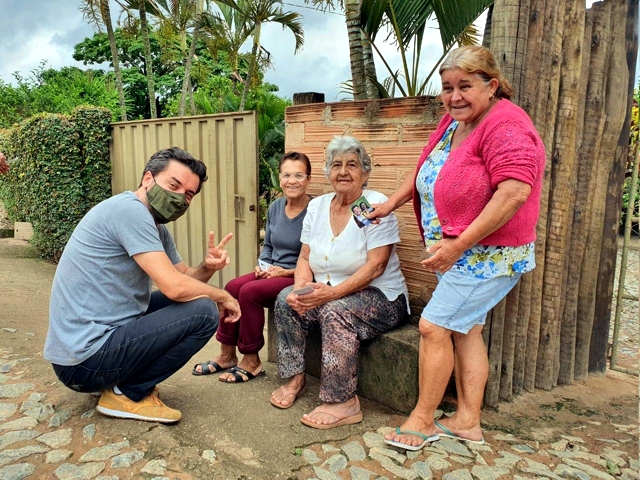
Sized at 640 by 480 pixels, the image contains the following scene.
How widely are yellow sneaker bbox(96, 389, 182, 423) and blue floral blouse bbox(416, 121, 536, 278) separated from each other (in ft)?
5.55

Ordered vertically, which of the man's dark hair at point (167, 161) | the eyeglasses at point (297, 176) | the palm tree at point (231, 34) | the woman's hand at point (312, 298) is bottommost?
the woman's hand at point (312, 298)

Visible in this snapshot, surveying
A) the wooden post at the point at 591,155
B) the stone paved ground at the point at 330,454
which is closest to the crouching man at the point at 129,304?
the stone paved ground at the point at 330,454

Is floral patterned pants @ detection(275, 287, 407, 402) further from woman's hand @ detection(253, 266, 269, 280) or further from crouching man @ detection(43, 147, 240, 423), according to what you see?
crouching man @ detection(43, 147, 240, 423)

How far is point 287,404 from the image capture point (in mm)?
3154

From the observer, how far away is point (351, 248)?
10.3 ft

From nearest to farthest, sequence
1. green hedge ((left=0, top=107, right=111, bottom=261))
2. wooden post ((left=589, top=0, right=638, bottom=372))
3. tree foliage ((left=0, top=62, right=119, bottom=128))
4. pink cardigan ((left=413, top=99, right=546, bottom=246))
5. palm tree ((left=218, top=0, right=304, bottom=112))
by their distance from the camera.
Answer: pink cardigan ((left=413, top=99, right=546, bottom=246))
wooden post ((left=589, top=0, right=638, bottom=372))
green hedge ((left=0, top=107, right=111, bottom=261))
palm tree ((left=218, top=0, right=304, bottom=112))
tree foliage ((left=0, top=62, right=119, bottom=128))

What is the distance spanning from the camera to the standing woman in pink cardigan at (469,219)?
7.75 ft

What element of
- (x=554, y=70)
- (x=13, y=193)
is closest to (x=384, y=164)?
(x=554, y=70)

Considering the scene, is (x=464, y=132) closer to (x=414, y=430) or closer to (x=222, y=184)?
(x=414, y=430)

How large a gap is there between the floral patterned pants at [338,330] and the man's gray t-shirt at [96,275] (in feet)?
3.18

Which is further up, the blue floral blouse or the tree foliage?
the tree foliage

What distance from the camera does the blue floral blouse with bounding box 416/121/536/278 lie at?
258 cm

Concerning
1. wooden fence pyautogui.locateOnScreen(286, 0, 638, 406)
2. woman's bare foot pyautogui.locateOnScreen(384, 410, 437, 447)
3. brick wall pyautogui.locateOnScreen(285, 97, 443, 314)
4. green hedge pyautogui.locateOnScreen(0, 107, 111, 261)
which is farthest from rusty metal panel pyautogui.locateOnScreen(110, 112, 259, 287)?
woman's bare foot pyautogui.locateOnScreen(384, 410, 437, 447)

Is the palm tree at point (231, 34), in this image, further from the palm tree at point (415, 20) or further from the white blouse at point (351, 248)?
the white blouse at point (351, 248)
